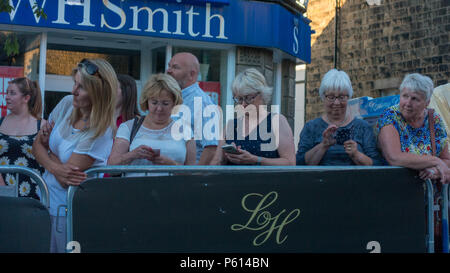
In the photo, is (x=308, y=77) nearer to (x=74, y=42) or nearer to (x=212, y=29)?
(x=212, y=29)

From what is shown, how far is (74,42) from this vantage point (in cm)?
1103

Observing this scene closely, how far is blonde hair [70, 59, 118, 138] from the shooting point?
14.3ft

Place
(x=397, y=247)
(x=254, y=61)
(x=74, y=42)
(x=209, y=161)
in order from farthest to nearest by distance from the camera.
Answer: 1. (x=254, y=61)
2. (x=74, y=42)
3. (x=209, y=161)
4. (x=397, y=247)

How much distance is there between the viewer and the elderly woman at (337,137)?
4.91 metres

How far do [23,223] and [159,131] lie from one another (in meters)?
1.27

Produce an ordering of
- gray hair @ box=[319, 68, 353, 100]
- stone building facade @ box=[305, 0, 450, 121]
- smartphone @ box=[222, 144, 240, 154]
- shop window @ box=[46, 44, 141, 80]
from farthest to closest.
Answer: stone building facade @ box=[305, 0, 450, 121] → shop window @ box=[46, 44, 141, 80] → gray hair @ box=[319, 68, 353, 100] → smartphone @ box=[222, 144, 240, 154]

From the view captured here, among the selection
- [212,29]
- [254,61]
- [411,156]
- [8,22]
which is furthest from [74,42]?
[411,156]

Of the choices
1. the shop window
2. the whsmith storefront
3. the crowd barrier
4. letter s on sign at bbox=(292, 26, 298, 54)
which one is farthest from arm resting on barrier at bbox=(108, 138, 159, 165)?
letter s on sign at bbox=(292, 26, 298, 54)

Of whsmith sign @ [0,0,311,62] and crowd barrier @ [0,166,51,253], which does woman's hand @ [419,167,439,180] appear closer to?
crowd barrier @ [0,166,51,253]

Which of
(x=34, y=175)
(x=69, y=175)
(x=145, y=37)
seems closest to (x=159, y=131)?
(x=69, y=175)

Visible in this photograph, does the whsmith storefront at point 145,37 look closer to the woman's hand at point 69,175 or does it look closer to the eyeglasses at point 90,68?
the eyeglasses at point 90,68

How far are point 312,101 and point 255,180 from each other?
50.0ft

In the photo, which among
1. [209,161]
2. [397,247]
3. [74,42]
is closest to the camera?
[397,247]

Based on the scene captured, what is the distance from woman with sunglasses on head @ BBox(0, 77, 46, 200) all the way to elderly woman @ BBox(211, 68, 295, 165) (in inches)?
54.7
